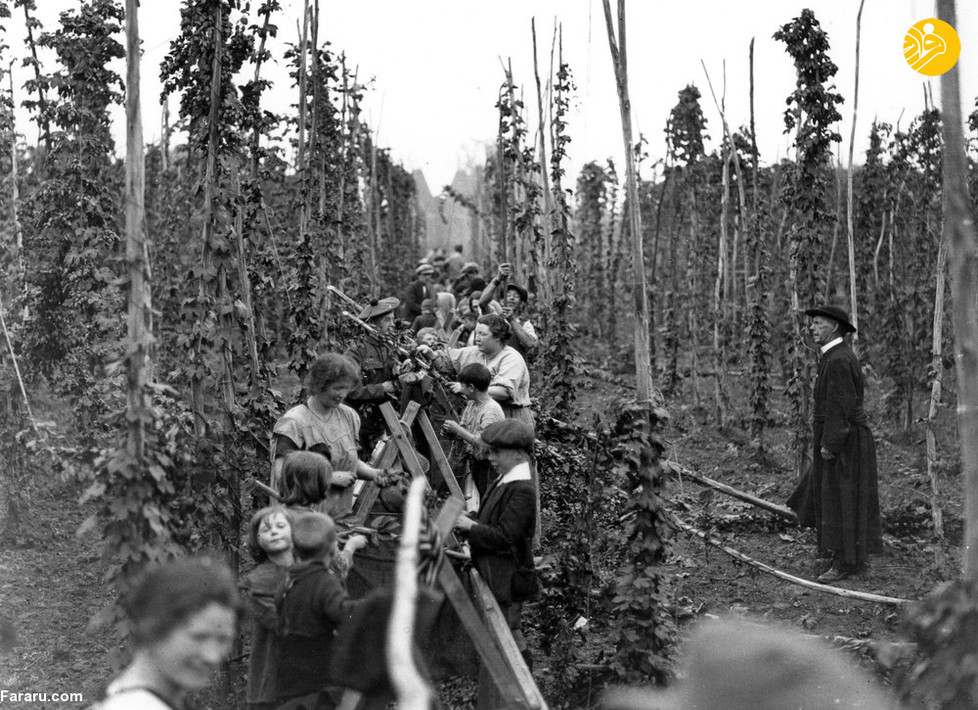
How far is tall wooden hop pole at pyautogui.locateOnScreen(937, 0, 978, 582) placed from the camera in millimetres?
2906

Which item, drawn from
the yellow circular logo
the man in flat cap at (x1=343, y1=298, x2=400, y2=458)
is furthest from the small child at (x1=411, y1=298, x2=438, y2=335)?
the yellow circular logo

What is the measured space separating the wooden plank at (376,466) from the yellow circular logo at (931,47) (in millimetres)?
3466

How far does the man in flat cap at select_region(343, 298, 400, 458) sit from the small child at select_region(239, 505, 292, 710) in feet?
8.62

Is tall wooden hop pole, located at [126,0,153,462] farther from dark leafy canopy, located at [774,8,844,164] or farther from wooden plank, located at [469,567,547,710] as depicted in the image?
dark leafy canopy, located at [774,8,844,164]

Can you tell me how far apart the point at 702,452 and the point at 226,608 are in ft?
36.7

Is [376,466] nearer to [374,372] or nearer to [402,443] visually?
[402,443]

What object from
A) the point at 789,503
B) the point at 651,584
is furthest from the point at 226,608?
the point at 789,503

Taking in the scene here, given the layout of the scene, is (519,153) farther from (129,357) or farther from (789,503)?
(129,357)

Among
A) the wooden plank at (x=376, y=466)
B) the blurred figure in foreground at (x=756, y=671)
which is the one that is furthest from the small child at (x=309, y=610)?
the wooden plank at (x=376, y=466)

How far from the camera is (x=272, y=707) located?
3.48 m

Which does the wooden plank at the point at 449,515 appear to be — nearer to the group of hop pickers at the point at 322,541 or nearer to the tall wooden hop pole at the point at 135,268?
the group of hop pickers at the point at 322,541

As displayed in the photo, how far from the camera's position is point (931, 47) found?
3232 mm

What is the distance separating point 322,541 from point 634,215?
2352mm

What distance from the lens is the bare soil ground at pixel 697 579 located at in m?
5.91
